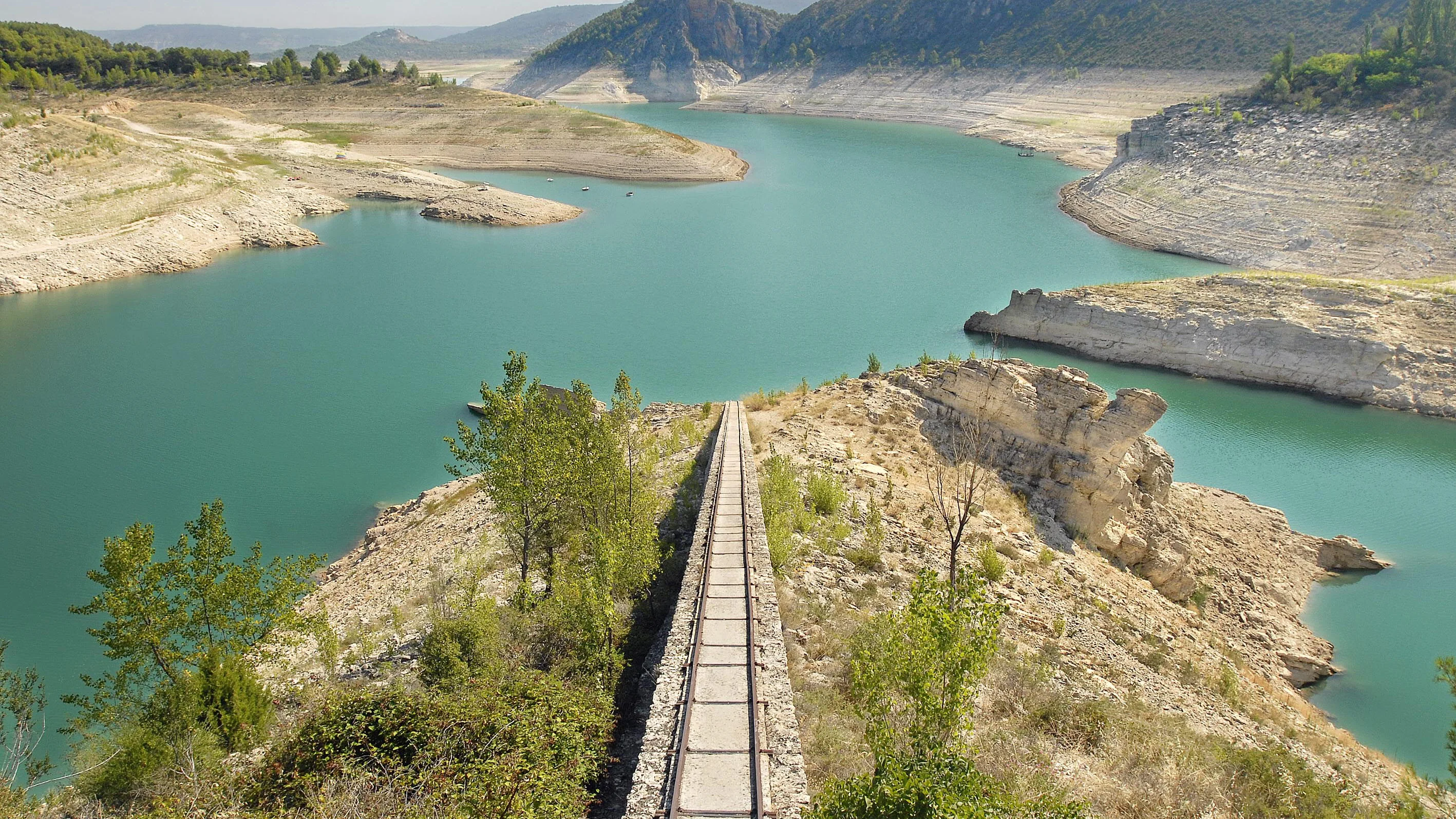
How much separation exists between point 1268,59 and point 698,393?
9176cm

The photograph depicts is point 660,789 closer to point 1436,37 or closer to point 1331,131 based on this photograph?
point 1331,131

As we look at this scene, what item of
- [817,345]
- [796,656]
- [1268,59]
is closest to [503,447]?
[796,656]

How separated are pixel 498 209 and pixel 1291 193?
52.7 meters

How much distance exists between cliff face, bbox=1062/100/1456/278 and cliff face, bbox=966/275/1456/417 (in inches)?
410

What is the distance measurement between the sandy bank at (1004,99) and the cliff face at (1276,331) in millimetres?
54622

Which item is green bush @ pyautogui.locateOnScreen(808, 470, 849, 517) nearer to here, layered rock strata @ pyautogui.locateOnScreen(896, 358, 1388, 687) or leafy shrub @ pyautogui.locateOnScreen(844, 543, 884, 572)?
leafy shrub @ pyautogui.locateOnScreen(844, 543, 884, 572)

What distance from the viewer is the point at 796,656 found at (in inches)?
456

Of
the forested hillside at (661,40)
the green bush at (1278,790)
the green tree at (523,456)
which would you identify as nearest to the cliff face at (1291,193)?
the green bush at (1278,790)

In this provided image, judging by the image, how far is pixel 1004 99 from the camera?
117 meters

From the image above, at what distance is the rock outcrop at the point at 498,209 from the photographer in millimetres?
61938

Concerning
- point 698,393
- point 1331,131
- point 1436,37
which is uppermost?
point 1436,37

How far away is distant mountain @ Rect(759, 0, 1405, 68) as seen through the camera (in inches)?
3629

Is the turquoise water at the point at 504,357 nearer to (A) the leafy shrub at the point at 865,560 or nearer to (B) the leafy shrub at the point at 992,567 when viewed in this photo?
(B) the leafy shrub at the point at 992,567

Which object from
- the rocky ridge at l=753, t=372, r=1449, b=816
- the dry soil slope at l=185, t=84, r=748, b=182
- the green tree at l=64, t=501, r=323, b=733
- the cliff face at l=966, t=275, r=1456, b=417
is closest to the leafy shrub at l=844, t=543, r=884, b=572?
the rocky ridge at l=753, t=372, r=1449, b=816
